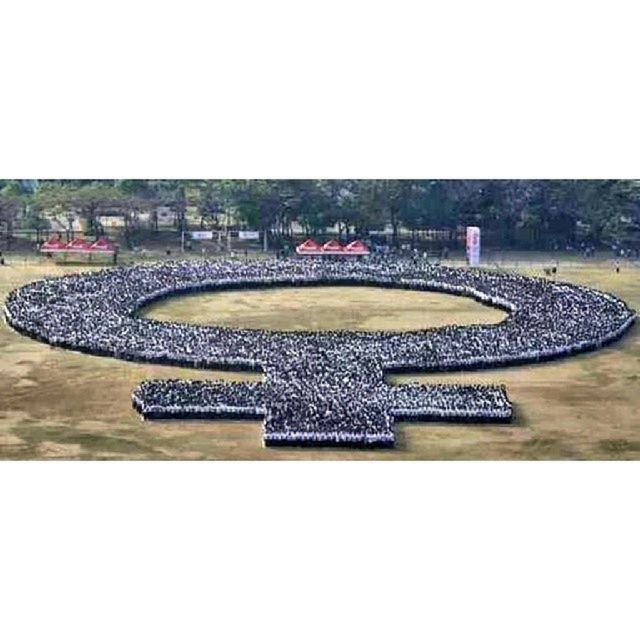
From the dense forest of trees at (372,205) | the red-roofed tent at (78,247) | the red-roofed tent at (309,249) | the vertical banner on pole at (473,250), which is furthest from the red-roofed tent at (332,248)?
the red-roofed tent at (78,247)

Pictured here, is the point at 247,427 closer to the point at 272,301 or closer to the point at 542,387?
the point at 542,387

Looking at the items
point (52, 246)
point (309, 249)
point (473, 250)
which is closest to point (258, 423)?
point (309, 249)

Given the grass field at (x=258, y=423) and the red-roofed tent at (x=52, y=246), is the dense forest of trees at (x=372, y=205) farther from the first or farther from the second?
the grass field at (x=258, y=423)

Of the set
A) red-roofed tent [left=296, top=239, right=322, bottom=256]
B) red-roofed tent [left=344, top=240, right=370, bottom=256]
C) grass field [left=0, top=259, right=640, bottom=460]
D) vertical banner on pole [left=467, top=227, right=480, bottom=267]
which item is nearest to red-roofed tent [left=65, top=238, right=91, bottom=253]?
grass field [left=0, top=259, right=640, bottom=460]

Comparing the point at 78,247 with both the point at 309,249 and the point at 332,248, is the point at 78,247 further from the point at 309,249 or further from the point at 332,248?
the point at 332,248

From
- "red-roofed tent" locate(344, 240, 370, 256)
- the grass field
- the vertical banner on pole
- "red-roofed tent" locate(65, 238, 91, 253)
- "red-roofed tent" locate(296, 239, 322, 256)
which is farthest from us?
"red-roofed tent" locate(296, 239, 322, 256)

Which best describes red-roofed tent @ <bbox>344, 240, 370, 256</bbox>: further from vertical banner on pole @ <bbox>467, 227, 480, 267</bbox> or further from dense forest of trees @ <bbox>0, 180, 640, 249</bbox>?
vertical banner on pole @ <bbox>467, 227, 480, 267</bbox>
